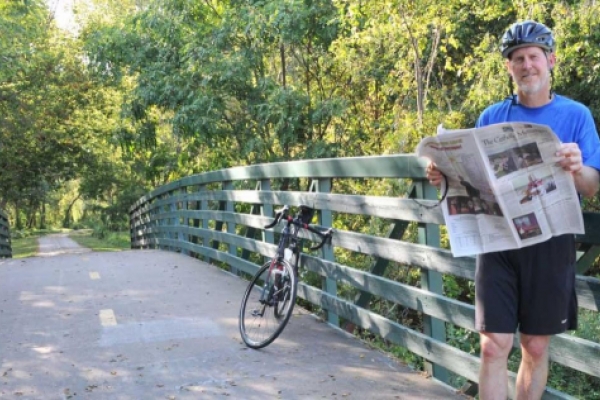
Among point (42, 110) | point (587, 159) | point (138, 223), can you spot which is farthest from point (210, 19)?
point (587, 159)

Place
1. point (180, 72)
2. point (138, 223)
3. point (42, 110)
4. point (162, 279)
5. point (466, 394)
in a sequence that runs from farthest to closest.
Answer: point (42, 110) → point (138, 223) → point (180, 72) → point (162, 279) → point (466, 394)

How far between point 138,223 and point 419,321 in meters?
14.5

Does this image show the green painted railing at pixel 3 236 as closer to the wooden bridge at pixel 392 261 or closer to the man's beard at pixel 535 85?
the wooden bridge at pixel 392 261

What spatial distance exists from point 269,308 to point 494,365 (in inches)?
123

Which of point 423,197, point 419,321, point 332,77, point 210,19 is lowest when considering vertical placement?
point 419,321

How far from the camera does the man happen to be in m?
3.30

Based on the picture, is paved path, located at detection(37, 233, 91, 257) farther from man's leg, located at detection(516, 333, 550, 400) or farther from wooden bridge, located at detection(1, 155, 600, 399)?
man's leg, located at detection(516, 333, 550, 400)

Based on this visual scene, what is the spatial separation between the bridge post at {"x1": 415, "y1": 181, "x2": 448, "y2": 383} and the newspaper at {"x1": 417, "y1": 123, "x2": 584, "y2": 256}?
1.61 metres

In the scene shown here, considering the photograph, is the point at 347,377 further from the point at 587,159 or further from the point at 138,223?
the point at 138,223

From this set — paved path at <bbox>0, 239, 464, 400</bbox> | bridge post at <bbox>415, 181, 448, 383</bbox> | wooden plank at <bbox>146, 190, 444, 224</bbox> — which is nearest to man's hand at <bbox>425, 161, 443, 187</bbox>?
wooden plank at <bbox>146, 190, 444, 224</bbox>

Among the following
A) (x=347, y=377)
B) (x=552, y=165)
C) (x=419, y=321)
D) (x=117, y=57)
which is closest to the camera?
(x=552, y=165)

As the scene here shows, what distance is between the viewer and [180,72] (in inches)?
645

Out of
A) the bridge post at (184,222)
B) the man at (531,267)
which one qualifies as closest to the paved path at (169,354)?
the man at (531,267)

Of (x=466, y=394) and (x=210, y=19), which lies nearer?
(x=466, y=394)
